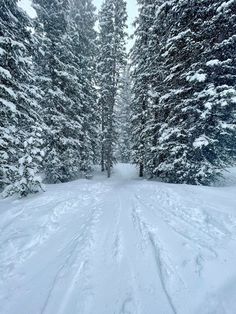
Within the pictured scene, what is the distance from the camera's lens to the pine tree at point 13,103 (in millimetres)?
8680

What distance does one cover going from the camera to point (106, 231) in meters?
5.34

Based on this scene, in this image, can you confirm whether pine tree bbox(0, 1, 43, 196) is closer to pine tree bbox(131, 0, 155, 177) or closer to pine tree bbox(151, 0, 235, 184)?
pine tree bbox(151, 0, 235, 184)

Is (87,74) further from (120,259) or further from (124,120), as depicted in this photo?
(120,259)

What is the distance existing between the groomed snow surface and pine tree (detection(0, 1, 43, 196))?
1875 millimetres

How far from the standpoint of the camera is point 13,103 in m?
9.73

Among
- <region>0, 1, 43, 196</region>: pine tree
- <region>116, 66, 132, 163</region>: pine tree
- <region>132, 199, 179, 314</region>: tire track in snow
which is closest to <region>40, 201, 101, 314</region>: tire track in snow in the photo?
<region>132, 199, 179, 314</region>: tire track in snow

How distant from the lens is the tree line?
9422 millimetres

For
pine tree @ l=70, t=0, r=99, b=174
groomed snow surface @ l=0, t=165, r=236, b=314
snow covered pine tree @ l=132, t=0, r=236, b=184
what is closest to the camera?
groomed snow surface @ l=0, t=165, r=236, b=314

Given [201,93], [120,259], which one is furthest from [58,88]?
[120,259]

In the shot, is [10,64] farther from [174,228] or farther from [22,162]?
[174,228]

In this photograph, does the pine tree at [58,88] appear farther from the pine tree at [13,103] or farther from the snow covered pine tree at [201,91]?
the snow covered pine tree at [201,91]

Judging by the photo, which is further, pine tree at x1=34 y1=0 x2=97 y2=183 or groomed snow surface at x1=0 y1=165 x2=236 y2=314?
pine tree at x1=34 y1=0 x2=97 y2=183

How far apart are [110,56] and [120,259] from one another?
22533 mm

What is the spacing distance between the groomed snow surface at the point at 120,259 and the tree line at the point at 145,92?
335 centimetres
